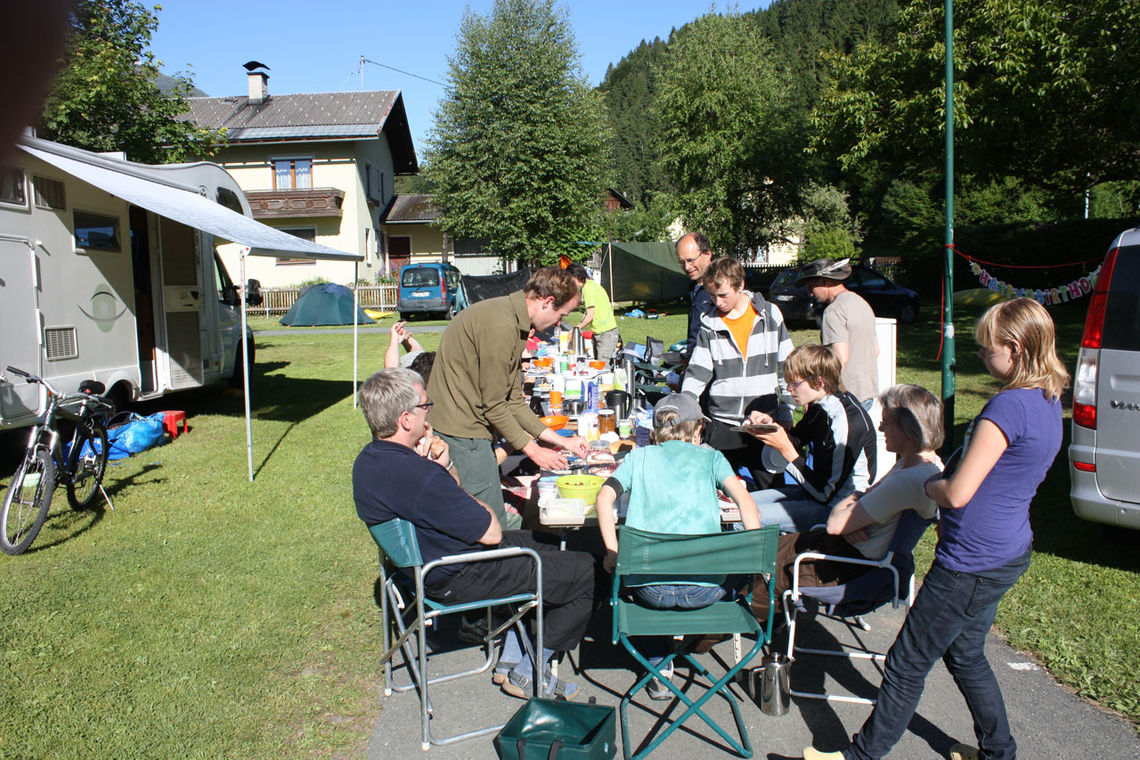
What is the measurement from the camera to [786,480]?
495 centimetres

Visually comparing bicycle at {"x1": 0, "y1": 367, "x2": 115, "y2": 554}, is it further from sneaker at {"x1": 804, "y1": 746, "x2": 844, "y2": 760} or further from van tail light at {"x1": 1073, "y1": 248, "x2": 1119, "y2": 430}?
van tail light at {"x1": 1073, "y1": 248, "x2": 1119, "y2": 430}

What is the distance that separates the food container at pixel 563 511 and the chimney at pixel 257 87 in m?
32.1

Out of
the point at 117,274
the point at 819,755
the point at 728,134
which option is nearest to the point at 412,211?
the point at 728,134

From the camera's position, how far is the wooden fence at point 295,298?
27.1 metres

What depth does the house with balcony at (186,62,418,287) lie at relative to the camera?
28938 mm

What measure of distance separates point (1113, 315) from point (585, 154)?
82.8 feet

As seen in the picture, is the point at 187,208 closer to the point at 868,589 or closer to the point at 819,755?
the point at 868,589

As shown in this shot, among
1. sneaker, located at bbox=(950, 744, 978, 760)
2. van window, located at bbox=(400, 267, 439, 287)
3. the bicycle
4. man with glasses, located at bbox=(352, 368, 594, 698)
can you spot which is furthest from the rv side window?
van window, located at bbox=(400, 267, 439, 287)

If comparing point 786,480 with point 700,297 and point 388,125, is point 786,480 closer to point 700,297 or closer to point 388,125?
point 700,297

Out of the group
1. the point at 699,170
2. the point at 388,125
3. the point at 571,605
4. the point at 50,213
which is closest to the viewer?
the point at 571,605

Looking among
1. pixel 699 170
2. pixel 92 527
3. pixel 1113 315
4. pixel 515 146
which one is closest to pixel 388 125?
pixel 515 146

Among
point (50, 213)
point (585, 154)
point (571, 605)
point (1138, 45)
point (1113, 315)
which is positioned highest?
point (585, 154)

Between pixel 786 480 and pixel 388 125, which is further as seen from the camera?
pixel 388 125

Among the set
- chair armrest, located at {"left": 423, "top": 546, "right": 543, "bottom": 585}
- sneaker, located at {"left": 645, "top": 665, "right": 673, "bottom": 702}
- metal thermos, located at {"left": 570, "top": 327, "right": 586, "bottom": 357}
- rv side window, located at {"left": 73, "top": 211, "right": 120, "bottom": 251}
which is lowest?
sneaker, located at {"left": 645, "top": 665, "right": 673, "bottom": 702}
